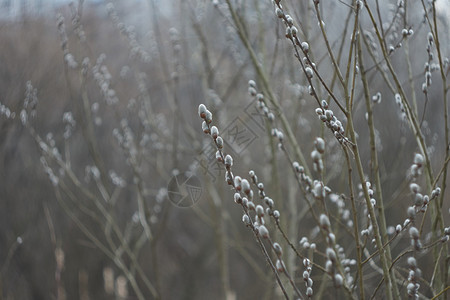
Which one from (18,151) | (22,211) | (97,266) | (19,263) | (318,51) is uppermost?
(318,51)

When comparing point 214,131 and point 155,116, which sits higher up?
point 214,131

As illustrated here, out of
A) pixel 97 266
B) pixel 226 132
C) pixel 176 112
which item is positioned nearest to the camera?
pixel 176 112

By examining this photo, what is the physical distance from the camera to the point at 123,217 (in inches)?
233

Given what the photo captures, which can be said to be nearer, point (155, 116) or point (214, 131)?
point (214, 131)

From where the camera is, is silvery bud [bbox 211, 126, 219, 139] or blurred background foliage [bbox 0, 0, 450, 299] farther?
blurred background foliage [bbox 0, 0, 450, 299]

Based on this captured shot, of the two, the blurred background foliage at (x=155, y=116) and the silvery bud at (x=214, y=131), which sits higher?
the silvery bud at (x=214, y=131)

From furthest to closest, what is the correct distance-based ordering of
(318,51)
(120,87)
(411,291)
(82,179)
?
(82,179) → (120,87) → (318,51) → (411,291)

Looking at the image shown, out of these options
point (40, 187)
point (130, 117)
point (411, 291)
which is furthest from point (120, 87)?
point (411, 291)

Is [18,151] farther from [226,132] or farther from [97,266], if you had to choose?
[97,266]

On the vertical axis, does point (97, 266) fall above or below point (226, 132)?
below

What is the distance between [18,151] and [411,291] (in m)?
3.27

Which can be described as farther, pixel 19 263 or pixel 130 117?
pixel 19 263

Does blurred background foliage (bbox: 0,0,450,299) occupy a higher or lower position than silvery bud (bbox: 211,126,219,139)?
lower

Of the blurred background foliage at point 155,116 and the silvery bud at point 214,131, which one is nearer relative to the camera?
the silvery bud at point 214,131
